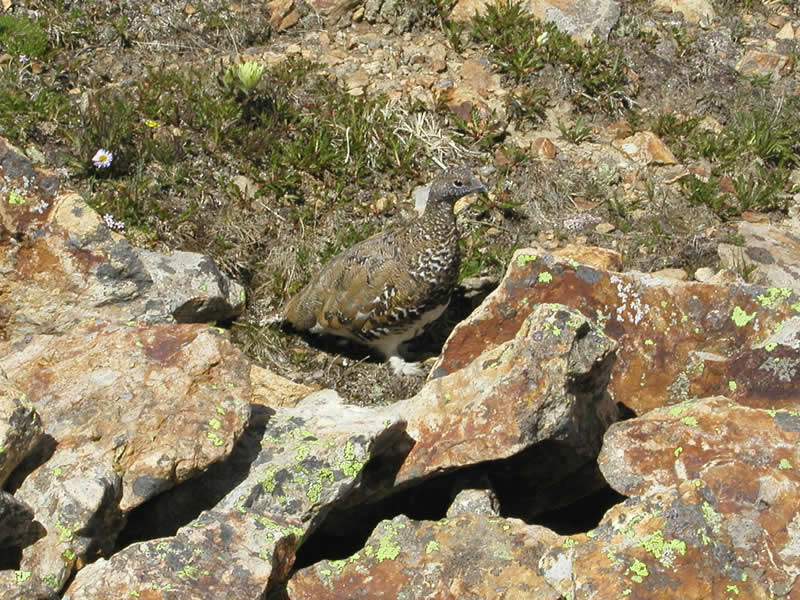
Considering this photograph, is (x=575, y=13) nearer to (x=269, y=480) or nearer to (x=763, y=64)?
(x=763, y=64)

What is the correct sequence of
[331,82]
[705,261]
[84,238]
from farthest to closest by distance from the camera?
[331,82] < [705,261] < [84,238]

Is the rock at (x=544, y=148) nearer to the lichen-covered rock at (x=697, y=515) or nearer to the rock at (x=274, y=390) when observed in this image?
the rock at (x=274, y=390)

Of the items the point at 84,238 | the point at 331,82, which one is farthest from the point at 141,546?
the point at 331,82

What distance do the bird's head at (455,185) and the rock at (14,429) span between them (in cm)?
350

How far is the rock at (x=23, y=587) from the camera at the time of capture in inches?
154

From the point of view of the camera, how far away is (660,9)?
33.5 ft

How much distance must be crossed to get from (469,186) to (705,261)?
2.17 m

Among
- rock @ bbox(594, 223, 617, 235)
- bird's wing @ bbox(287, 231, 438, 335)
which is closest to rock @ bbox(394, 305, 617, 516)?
bird's wing @ bbox(287, 231, 438, 335)

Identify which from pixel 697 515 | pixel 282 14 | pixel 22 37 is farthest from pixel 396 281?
pixel 22 37

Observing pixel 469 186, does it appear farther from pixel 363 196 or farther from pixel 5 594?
pixel 5 594

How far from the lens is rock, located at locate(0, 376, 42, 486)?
13.9 ft

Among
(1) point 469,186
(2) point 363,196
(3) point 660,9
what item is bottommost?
(2) point 363,196

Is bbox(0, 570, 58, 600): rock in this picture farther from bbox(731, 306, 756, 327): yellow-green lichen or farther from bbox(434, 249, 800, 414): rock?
bbox(731, 306, 756, 327): yellow-green lichen

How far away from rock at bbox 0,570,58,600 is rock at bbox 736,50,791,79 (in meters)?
8.19
